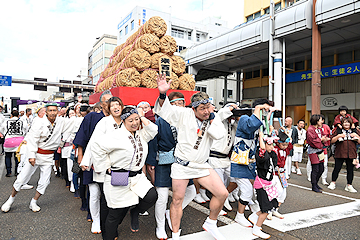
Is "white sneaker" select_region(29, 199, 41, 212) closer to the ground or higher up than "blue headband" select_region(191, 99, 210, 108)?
closer to the ground

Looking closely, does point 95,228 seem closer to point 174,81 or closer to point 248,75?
point 174,81

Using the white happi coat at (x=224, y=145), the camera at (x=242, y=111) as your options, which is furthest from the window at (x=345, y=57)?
the camera at (x=242, y=111)

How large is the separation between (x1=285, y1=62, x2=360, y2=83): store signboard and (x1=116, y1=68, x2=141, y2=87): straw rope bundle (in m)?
A: 15.0

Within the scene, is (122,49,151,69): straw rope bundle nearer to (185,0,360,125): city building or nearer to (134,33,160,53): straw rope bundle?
(134,33,160,53): straw rope bundle

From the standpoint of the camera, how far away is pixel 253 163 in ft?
11.8

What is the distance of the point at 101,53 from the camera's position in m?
44.1

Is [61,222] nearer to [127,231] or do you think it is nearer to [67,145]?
[127,231]

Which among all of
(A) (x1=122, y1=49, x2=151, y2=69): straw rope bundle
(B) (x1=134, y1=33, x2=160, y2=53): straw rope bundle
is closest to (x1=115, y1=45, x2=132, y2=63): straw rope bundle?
(B) (x1=134, y1=33, x2=160, y2=53): straw rope bundle

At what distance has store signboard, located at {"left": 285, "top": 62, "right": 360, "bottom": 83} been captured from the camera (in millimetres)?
15320

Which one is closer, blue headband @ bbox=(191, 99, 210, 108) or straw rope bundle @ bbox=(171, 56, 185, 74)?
blue headband @ bbox=(191, 99, 210, 108)

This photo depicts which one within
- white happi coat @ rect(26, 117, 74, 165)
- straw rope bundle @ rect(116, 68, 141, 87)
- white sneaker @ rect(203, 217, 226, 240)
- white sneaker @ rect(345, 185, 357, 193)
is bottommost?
white sneaker @ rect(345, 185, 357, 193)

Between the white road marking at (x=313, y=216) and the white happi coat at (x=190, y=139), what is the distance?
1576 millimetres

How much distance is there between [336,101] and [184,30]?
85.8 feet

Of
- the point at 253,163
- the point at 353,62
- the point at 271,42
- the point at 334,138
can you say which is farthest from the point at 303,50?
the point at 253,163
